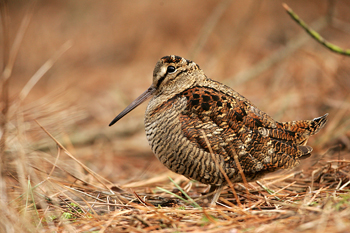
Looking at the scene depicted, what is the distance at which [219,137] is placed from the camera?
123 inches

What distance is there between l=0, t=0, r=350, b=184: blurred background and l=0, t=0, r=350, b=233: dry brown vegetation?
3 centimetres

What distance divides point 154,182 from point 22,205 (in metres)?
1.73

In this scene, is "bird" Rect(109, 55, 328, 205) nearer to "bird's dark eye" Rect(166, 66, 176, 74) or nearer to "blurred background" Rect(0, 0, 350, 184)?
"bird's dark eye" Rect(166, 66, 176, 74)

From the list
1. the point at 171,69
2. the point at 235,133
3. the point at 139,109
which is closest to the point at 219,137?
the point at 235,133

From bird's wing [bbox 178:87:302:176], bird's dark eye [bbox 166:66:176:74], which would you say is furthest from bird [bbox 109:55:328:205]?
bird's dark eye [bbox 166:66:176:74]

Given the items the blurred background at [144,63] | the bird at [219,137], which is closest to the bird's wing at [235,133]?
the bird at [219,137]

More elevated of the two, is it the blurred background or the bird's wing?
the blurred background

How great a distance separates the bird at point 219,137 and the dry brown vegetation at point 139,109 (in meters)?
0.31

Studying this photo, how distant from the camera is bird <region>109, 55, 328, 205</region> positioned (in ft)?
10.1

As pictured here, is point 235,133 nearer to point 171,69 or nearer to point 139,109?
point 171,69

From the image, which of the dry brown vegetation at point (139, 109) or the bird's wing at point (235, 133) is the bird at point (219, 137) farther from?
the dry brown vegetation at point (139, 109)

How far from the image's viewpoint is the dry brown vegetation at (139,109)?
256cm

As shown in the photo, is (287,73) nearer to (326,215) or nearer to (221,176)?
(221,176)

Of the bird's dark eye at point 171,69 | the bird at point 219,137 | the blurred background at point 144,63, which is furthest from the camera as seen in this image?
the blurred background at point 144,63
